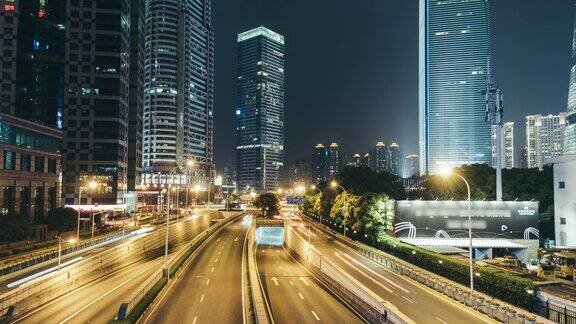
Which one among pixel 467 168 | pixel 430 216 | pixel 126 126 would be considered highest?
pixel 126 126

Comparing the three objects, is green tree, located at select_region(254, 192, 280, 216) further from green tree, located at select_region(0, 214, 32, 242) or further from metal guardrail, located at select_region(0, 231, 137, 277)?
green tree, located at select_region(0, 214, 32, 242)

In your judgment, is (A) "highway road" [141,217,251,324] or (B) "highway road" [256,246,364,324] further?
(B) "highway road" [256,246,364,324]

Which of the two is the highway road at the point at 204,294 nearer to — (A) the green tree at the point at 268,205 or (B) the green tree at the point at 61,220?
(B) the green tree at the point at 61,220

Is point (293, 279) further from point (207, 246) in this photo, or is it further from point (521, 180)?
point (521, 180)

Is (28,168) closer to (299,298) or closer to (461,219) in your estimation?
(299,298)

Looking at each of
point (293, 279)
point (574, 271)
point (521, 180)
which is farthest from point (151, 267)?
point (521, 180)

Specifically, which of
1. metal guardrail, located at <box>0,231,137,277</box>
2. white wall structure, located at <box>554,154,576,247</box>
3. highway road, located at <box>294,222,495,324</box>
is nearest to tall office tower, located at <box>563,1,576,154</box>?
white wall structure, located at <box>554,154,576,247</box>
